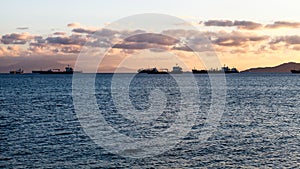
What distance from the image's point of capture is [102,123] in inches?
2234

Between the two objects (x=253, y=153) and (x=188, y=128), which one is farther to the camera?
(x=188, y=128)

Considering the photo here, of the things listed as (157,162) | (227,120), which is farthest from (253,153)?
(227,120)

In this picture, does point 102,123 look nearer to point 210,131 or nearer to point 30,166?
point 210,131

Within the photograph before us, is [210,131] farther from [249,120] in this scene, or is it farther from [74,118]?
[74,118]

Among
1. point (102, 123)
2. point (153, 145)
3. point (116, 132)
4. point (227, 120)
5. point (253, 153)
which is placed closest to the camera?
point (253, 153)

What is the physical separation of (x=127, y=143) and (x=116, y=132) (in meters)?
7.08

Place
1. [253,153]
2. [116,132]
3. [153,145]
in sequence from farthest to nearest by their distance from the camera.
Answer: [116,132], [153,145], [253,153]

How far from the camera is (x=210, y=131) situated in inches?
1939

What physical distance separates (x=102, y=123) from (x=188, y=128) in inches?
481

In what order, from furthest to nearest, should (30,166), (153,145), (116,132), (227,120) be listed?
1. (227,120)
2. (116,132)
3. (153,145)
4. (30,166)

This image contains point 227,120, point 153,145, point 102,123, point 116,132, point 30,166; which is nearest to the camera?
point 30,166

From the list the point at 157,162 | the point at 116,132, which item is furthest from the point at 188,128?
the point at 157,162

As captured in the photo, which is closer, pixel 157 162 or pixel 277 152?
pixel 157 162

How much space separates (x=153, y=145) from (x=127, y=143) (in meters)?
2.84
